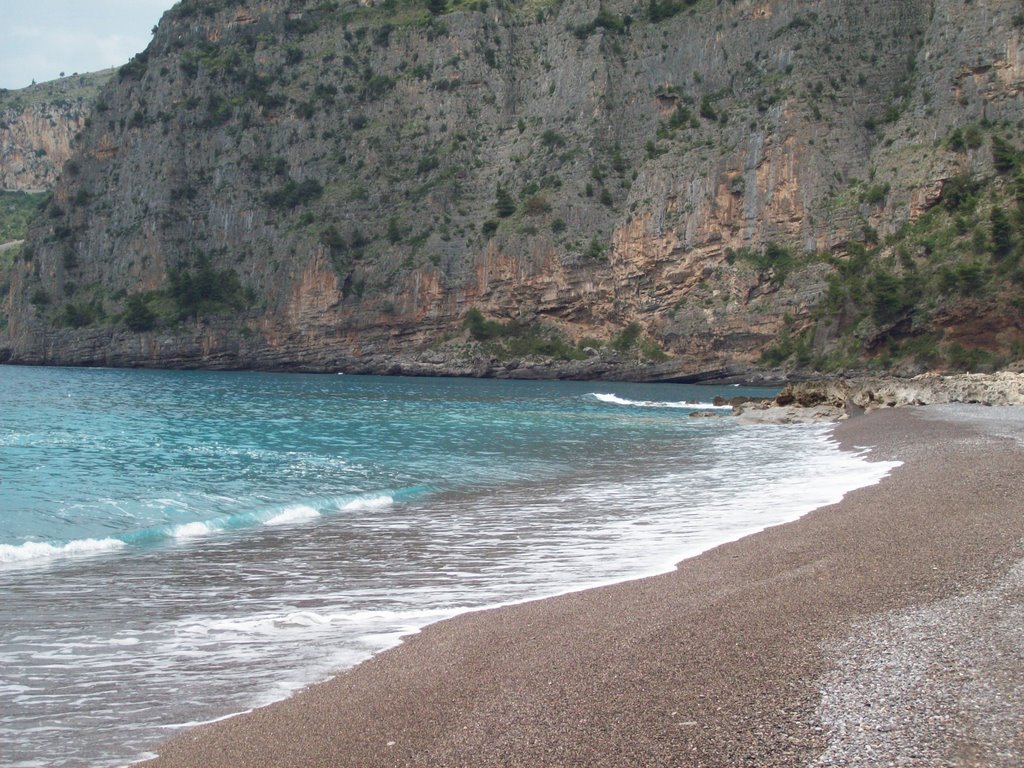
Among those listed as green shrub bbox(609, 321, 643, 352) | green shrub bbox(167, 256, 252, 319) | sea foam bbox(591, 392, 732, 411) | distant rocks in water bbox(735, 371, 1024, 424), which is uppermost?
green shrub bbox(167, 256, 252, 319)

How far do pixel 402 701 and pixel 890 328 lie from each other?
6045 cm

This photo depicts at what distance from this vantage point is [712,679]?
504cm

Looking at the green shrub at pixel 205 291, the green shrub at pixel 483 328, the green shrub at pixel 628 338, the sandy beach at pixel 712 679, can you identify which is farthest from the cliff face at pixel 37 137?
the sandy beach at pixel 712 679

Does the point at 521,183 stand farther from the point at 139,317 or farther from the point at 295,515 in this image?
the point at 295,515

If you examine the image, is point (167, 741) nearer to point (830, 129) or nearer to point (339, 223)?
point (830, 129)

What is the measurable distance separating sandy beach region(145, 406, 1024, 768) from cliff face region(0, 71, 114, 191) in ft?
587

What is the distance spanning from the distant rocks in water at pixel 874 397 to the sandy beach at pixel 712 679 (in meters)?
26.3

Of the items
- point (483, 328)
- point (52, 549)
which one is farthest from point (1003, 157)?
point (52, 549)

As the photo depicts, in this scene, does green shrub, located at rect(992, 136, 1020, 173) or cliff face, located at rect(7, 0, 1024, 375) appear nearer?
green shrub, located at rect(992, 136, 1020, 173)

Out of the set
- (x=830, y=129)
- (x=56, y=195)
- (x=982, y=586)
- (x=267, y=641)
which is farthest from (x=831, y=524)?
(x=56, y=195)

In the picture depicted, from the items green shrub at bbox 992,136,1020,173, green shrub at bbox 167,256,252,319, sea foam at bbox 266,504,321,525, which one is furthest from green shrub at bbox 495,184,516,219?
sea foam at bbox 266,504,321,525

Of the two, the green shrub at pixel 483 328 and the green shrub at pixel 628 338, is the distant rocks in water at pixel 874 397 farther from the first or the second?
the green shrub at pixel 483 328

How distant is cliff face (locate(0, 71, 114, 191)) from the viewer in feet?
540

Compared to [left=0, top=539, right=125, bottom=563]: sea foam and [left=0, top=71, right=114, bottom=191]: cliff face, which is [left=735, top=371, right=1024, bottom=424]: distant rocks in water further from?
[left=0, top=71, right=114, bottom=191]: cliff face
